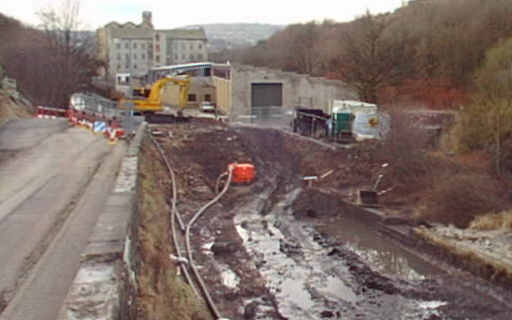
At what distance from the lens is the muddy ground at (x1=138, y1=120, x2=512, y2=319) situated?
12.4 metres

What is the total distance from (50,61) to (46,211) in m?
41.1

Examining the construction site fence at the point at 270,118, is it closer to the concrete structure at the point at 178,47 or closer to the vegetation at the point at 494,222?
the vegetation at the point at 494,222

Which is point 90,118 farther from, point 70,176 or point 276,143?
point 70,176

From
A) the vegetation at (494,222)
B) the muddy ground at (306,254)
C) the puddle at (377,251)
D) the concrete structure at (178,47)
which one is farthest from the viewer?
the concrete structure at (178,47)

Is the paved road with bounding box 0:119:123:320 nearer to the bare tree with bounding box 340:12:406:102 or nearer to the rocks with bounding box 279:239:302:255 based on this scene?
the rocks with bounding box 279:239:302:255

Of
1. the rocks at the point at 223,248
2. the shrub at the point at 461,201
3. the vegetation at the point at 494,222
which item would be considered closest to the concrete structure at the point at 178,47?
the shrub at the point at 461,201

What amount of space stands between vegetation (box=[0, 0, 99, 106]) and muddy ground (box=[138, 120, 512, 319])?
2532 centimetres

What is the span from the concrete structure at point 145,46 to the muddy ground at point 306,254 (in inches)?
3519

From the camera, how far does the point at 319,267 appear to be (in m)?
15.0

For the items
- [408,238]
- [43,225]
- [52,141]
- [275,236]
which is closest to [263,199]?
[275,236]

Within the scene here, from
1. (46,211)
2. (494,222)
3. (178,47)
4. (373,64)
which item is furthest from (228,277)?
(178,47)

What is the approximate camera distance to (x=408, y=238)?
17.0 meters

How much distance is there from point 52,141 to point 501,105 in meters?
16.0

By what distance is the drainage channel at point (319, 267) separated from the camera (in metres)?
12.3
